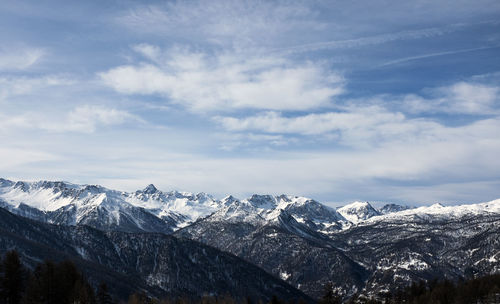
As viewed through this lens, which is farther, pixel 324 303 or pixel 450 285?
pixel 450 285

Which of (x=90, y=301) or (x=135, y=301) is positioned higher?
(x=90, y=301)

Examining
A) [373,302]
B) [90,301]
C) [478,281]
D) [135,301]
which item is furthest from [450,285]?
[90,301]

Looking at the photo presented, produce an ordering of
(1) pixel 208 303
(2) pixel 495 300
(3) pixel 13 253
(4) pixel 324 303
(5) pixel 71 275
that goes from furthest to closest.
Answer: (1) pixel 208 303 → (2) pixel 495 300 → (4) pixel 324 303 → (5) pixel 71 275 → (3) pixel 13 253

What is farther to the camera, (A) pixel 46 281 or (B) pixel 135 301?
(B) pixel 135 301

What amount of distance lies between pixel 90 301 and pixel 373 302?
389 feet

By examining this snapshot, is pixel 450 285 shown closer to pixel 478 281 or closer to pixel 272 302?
pixel 478 281

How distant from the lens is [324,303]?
126m

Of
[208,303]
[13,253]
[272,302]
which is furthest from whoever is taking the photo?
[208,303]

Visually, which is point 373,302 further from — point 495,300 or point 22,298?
point 22,298

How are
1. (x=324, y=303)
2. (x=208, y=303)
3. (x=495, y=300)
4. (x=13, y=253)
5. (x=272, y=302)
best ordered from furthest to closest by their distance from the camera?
1. (x=208, y=303)
2. (x=495, y=300)
3. (x=272, y=302)
4. (x=324, y=303)
5. (x=13, y=253)

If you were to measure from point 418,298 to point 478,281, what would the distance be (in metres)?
40.3

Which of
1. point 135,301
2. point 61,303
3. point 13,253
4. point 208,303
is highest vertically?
point 13,253

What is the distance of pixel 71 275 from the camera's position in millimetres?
89438

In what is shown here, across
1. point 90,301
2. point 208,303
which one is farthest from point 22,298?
point 208,303
